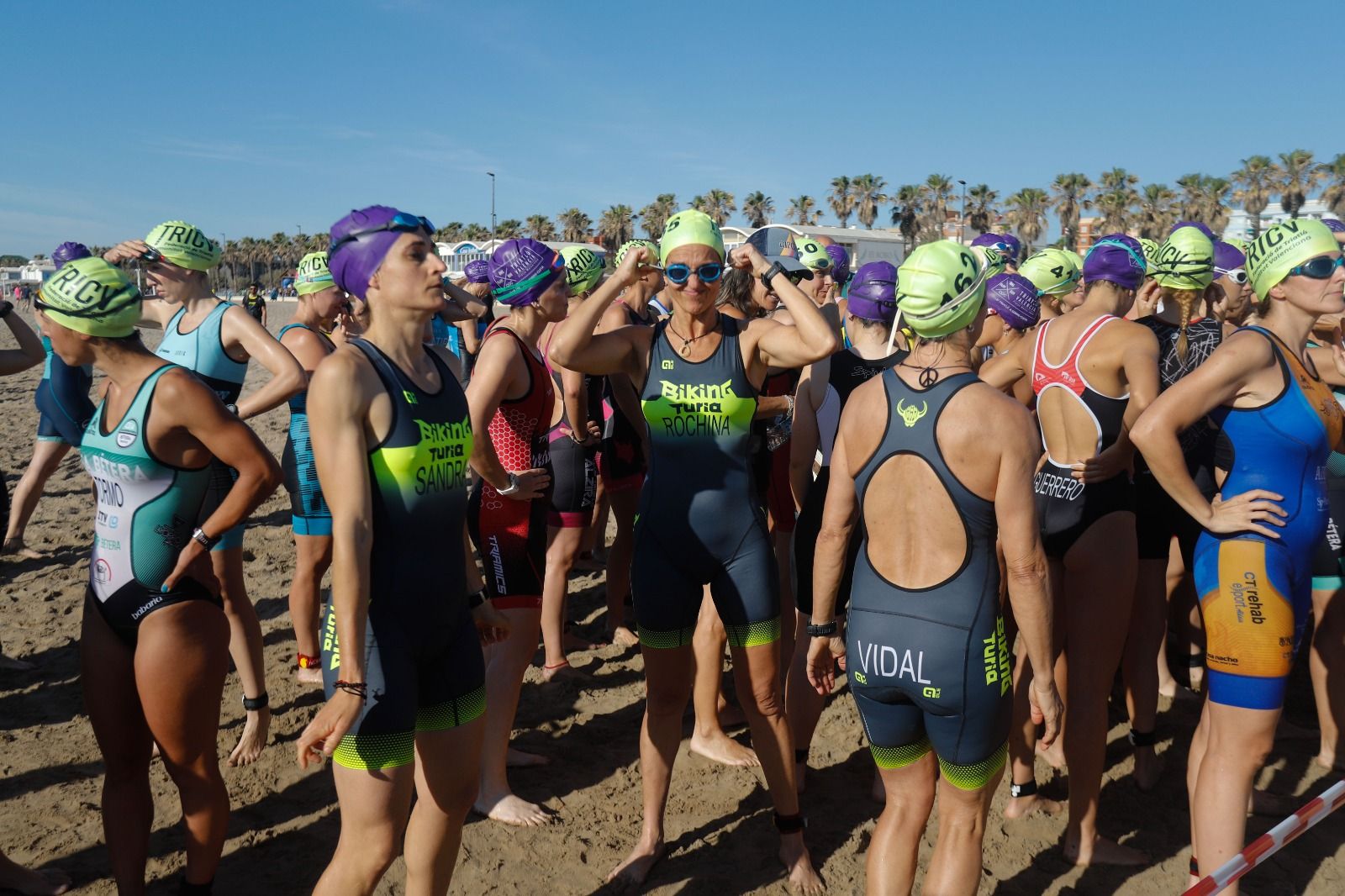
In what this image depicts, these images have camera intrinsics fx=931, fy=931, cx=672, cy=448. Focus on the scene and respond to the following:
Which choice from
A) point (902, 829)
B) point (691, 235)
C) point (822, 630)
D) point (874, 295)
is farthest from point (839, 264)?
point (902, 829)

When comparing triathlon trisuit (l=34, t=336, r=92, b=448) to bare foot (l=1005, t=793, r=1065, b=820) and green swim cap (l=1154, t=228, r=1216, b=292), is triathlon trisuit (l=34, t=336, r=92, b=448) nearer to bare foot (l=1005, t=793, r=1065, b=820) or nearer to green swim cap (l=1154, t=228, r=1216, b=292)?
bare foot (l=1005, t=793, r=1065, b=820)

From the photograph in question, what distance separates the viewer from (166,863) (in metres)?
3.74

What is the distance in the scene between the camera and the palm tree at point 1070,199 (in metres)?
58.0

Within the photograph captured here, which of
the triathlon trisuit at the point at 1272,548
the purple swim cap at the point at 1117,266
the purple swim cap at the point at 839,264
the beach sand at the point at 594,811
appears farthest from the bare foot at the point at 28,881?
the purple swim cap at the point at 839,264

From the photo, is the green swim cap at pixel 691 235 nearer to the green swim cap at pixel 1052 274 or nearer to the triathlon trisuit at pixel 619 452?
the triathlon trisuit at pixel 619 452

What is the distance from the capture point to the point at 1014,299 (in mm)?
4711

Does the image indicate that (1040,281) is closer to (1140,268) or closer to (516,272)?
(1140,268)

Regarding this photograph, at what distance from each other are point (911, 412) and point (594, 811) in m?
2.55

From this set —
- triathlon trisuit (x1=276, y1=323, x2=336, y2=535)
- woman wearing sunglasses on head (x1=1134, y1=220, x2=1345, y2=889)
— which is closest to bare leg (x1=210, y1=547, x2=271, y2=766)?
triathlon trisuit (x1=276, y1=323, x2=336, y2=535)

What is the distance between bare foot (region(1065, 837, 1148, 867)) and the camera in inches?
147

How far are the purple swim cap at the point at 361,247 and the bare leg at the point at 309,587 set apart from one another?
102 inches

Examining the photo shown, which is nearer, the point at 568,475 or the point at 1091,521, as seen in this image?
the point at 1091,521

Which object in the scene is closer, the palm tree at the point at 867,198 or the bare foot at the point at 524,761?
the bare foot at the point at 524,761

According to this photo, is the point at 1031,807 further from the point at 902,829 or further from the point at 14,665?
the point at 14,665
